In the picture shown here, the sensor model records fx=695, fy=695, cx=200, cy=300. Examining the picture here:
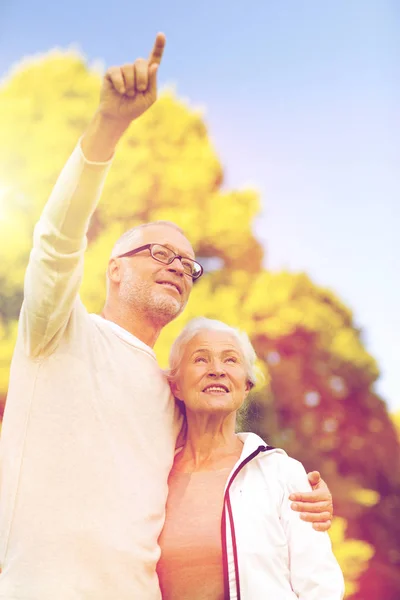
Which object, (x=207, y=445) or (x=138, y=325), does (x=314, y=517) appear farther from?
(x=138, y=325)

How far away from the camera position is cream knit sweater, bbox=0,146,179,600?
5.06 ft

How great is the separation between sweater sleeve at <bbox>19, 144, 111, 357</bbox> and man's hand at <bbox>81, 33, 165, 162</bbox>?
4 cm

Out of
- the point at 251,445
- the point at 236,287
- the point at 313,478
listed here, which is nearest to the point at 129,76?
the point at 251,445

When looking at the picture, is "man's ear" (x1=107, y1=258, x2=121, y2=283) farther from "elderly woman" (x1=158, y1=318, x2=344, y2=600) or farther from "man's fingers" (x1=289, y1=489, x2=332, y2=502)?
"man's fingers" (x1=289, y1=489, x2=332, y2=502)

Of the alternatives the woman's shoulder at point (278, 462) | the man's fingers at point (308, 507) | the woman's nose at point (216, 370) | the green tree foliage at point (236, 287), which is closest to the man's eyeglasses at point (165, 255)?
the woman's nose at point (216, 370)

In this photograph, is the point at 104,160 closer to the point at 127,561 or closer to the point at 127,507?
the point at 127,507

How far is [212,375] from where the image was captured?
197 cm

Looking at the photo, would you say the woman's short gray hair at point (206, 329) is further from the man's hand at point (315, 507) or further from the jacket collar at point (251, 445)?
the man's hand at point (315, 507)

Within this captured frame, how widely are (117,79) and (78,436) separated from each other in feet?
2.72

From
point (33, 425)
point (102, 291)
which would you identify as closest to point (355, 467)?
point (102, 291)

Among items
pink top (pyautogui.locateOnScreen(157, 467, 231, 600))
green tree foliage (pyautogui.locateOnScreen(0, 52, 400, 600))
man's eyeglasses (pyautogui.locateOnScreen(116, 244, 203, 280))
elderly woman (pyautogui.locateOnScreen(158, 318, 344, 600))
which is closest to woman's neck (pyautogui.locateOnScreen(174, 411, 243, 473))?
elderly woman (pyautogui.locateOnScreen(158, 318, 344, 600))

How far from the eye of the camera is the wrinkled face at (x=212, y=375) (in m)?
1.94

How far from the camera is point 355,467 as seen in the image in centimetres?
660

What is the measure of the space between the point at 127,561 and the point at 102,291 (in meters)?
4.32
